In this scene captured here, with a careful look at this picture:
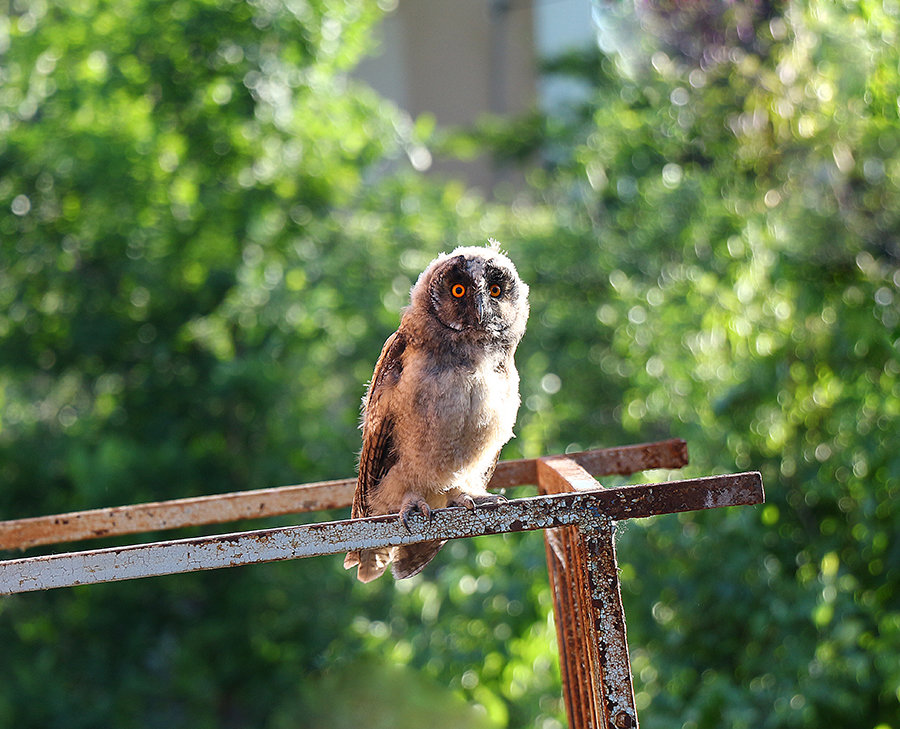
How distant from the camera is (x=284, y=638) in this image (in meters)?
4.97

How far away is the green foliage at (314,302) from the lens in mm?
3547

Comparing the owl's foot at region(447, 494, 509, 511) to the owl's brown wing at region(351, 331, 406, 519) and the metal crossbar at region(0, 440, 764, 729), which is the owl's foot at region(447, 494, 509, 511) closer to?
the owl's brown wing at region(351, 331, 406, 519)

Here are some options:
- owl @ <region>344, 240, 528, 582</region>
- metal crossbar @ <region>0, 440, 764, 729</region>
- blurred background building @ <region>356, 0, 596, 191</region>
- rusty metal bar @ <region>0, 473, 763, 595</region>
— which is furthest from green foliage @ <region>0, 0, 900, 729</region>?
blurred background building @ <region>356, 0, 596, 191</region>

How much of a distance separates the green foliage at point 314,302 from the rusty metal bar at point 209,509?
128 centimetres

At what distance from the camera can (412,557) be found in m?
2.35

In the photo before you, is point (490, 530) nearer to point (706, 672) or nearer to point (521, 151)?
point (706, 672)

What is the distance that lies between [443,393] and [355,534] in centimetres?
66

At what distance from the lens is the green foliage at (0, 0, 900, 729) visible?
140 inches

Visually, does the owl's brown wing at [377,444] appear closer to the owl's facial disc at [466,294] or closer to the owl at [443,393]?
the owl at [443,393]

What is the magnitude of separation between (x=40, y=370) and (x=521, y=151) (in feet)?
12.8

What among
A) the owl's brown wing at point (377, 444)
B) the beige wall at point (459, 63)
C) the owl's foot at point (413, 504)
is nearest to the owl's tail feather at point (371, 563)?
the owl's brown wing at point (377, 444)

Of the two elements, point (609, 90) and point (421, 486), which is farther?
point (609, 90)

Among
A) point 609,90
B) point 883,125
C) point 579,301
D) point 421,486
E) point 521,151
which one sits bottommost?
point 421,486

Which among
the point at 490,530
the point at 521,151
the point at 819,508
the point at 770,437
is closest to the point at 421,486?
the point at 490,530
